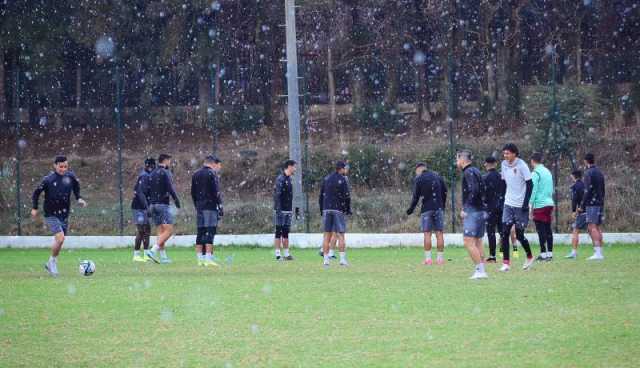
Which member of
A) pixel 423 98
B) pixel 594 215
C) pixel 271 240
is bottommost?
pixel 271 240

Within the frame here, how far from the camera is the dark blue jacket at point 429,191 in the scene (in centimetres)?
1992

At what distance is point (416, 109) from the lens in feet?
129

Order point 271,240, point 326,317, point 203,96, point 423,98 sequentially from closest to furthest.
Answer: point 326,317
point 271,240
point 423,98
point 203,96

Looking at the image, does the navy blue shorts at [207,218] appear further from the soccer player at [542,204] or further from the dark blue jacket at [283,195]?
the soccer player at [542,204]

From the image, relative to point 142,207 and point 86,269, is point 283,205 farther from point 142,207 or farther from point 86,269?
point 86,269

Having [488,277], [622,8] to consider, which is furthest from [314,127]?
[488,277]

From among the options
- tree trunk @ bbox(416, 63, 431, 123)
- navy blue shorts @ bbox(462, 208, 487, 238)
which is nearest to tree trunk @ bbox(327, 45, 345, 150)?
tree trunk @ bbox(416, 63, 431, 123)

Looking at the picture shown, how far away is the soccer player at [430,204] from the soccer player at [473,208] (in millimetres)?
3991

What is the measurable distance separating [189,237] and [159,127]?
15.8 m

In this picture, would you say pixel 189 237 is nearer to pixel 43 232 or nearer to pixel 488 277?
pixel 43 232

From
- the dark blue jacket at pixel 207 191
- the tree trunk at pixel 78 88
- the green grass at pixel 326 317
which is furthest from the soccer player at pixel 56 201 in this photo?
the tree trunk at pixel 78 88

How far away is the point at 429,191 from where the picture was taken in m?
20.0

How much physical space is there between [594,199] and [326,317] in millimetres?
9402

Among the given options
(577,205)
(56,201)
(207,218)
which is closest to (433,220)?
(577,205)
